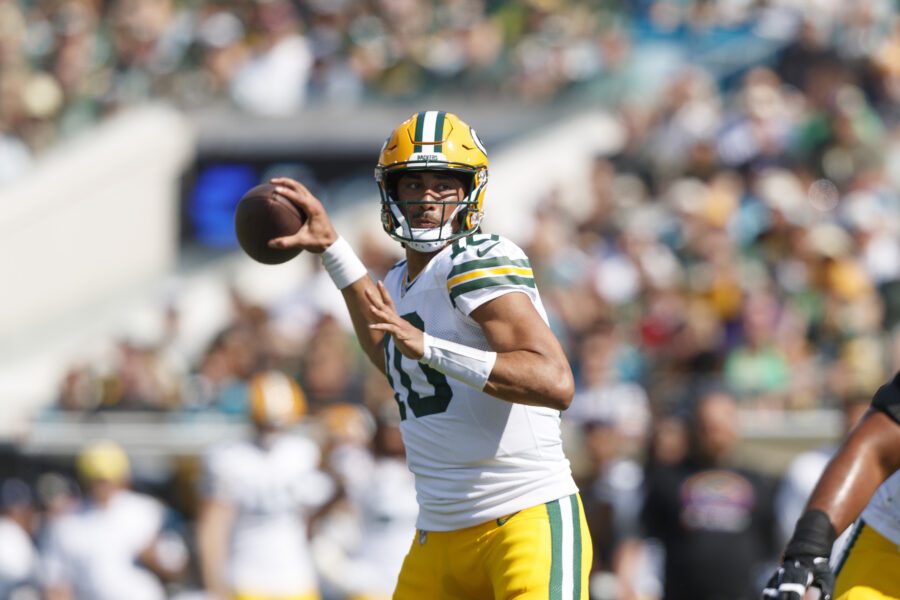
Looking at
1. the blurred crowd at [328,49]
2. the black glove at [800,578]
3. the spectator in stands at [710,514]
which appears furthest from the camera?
the blurred crowd at [328,49]

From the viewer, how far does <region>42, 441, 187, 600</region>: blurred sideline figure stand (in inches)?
386

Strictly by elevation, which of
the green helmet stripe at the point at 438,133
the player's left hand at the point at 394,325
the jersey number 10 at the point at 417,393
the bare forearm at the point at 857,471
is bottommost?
the bare forearm at the point at 857,471

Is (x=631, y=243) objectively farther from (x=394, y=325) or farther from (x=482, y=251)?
(x=394, y=325)

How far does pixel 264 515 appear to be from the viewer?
354 inches

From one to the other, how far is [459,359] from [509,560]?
24.5 inches

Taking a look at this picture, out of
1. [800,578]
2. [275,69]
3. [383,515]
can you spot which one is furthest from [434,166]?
[275,69]

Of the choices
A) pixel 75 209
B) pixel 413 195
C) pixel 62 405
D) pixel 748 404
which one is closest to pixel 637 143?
pixel 748 404

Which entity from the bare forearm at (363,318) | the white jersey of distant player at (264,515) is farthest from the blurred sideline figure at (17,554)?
the bare forearm at (363,318)

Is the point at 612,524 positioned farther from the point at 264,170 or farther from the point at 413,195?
the point at 264,170

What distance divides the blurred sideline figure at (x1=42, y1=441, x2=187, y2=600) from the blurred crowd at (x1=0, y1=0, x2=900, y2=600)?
25.7 inches

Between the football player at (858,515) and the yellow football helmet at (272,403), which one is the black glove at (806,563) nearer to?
the football player at (858,515)

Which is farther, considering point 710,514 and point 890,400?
point 710,514

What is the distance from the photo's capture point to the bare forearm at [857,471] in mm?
4359

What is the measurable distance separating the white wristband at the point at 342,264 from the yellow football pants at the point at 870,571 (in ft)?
5.50
